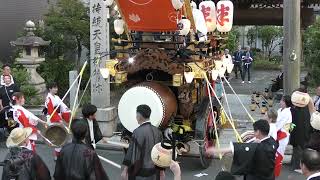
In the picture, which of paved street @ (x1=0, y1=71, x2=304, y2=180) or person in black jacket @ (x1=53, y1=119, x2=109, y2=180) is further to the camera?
paved street @ (x1=0, y1=71, x2=304, y2=180)

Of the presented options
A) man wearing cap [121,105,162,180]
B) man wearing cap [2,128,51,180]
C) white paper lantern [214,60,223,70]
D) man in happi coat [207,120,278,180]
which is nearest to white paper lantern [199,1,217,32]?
white paper lantern [214,60,223,70]

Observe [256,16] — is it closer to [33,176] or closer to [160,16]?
[160,16]

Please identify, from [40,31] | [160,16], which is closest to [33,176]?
[160,16]

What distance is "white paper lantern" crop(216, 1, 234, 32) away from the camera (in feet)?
32.5

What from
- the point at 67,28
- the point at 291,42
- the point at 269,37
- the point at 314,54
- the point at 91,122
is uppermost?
the point at 269,37

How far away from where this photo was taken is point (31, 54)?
634 inches

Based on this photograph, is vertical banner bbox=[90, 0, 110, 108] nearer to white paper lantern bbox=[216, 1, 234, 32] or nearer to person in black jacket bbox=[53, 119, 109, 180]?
white paper lantern bbox=[216, 1, 234, 32]

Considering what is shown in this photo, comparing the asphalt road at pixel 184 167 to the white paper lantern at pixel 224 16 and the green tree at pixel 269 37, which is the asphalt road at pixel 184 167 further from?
the green tree at pixel 269 37

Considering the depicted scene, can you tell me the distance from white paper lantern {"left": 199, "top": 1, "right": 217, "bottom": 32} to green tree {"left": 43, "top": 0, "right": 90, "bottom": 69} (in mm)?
7914

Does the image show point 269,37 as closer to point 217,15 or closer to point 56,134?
point 217,15

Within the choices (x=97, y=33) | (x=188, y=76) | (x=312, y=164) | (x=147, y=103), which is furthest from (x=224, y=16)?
(x=312, y=164)

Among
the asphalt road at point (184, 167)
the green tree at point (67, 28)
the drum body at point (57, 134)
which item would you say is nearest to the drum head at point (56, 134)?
the drum body at point (57, 134)

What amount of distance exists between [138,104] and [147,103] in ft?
0.55

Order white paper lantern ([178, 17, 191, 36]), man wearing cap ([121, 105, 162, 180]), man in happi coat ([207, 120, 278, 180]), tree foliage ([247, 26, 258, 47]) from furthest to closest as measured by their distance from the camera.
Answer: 1. tree foliage ([247, 26, 258, 47])
2. white paper lantern ([178, 17, 191, 36])
3. man wearing cap ([121, 105, 162, 180])
4. man in happi coat ([207, 120, 278, 180])
